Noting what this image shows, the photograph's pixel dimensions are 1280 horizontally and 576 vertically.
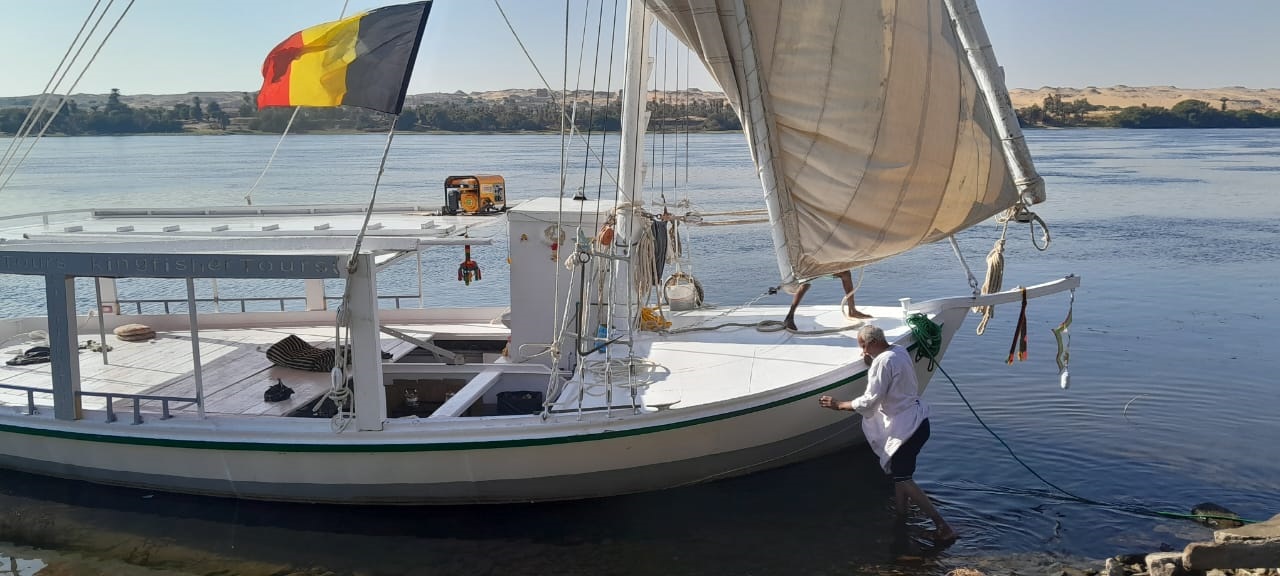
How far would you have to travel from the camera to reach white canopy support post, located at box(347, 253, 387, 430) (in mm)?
8492

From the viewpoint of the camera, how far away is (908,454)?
8656 mm

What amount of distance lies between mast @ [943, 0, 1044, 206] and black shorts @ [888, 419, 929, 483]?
3.51 m

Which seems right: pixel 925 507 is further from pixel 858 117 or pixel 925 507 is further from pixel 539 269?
pixel 539 269

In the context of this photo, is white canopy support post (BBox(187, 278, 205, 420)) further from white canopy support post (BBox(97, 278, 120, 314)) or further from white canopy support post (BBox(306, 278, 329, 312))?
white canopy support post (BBox(97, 278, 120, 314))

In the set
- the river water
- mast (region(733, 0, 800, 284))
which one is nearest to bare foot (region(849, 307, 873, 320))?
the river water

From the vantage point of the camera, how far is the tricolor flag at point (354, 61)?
862 cm

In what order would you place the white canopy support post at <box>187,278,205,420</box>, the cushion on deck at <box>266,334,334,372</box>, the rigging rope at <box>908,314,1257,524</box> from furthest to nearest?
the cushion on deck at <box>266,334,334,372</box> < the rigging rope at <box>908,314,1257,524</box> < the white canopy support post at <box>187,278,205,420</box>

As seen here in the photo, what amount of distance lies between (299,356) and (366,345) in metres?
2.79

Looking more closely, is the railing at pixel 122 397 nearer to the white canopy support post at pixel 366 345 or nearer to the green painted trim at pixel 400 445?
the green painted trim at pixel 400 445

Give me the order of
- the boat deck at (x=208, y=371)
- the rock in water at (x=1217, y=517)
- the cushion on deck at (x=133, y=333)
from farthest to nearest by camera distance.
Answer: the cushion on deck at (x=133, y=333)
the boat deck at (x=208, y=371)
the rock in water at (x=1217, y=517)

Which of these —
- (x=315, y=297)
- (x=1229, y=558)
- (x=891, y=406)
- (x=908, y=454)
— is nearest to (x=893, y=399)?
(x=891, y=406)

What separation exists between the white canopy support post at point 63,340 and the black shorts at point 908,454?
24.5 ft

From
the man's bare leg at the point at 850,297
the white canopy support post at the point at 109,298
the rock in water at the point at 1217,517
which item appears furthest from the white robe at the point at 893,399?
the white canopy support post at the point at 109,298

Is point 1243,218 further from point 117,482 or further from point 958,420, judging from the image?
point 117,482
